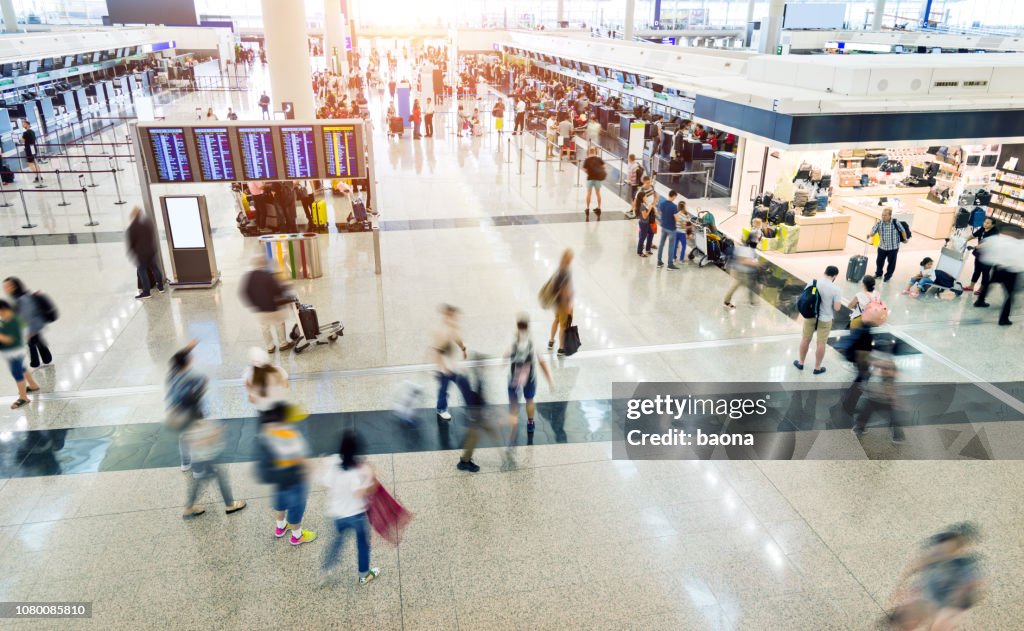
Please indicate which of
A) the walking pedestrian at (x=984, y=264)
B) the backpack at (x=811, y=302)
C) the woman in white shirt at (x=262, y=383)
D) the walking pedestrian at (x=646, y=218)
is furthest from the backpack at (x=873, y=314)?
the woman in white shirt at (x=262, y=383)

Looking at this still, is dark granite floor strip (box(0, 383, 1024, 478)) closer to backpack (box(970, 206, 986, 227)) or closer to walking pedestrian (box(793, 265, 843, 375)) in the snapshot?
walking pedestrian (box(793, 265, 843, 375))

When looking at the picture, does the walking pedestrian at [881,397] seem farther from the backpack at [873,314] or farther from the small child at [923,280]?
the small child at [923,280]

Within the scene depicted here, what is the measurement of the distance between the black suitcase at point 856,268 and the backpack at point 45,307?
1202cm

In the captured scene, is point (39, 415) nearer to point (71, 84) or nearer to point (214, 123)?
point (214, 123)

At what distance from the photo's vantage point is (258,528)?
5512mm

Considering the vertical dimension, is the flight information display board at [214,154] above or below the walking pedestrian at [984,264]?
above

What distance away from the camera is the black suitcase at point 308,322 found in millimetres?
8477

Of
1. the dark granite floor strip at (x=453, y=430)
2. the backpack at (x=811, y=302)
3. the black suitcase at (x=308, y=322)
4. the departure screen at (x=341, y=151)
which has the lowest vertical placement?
the dark granite floor strip at (x=453, y=430)

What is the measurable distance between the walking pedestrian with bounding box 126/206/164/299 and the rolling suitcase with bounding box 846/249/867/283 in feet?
38.0

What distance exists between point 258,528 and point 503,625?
2345mm

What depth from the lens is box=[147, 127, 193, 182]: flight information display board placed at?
976 centimetres

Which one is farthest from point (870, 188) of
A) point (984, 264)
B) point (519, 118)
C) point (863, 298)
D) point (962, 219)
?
point (519, 118)

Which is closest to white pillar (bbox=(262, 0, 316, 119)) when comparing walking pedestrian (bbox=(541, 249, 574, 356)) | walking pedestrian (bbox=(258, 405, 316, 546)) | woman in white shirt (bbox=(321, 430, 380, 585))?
walking pedestrian (bbox=(541, 249, 574, 356))

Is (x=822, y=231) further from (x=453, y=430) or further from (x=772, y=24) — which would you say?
(x=772, y=24)
